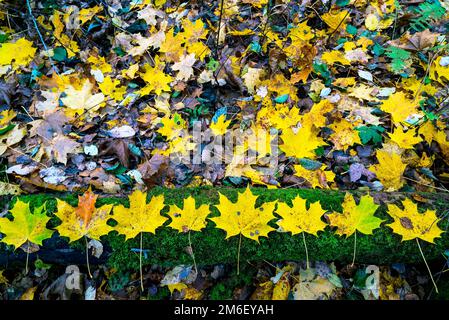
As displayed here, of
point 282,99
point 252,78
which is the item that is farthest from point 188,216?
point 252,78

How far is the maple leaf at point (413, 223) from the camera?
1.65 m

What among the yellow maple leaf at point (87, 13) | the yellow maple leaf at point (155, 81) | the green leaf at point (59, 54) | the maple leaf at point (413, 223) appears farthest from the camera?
the yellow maple leaf at point (87, 13)

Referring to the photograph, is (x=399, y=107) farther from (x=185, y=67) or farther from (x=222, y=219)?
(x=185, y=67)

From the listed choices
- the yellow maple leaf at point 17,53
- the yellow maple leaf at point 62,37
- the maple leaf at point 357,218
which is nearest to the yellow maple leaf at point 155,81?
the yellow maple leaf at point 62,37

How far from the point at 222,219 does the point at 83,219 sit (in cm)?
80

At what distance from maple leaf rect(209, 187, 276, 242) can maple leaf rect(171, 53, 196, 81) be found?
1477mm

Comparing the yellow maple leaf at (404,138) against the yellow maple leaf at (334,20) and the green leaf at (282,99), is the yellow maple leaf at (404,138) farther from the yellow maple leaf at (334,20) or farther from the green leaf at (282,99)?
the yellow maple leaf at (334,20)

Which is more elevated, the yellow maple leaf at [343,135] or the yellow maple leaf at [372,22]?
the yellow maple leaf at [372,22]

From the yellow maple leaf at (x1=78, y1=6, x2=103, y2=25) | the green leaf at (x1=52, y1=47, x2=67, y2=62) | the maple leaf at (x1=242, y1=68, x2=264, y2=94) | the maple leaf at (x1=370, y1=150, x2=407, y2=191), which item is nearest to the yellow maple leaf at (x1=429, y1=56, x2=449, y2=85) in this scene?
the maple leaf at (x1=370, y1=150, x2=407, y2=191)

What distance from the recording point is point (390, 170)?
2096mm

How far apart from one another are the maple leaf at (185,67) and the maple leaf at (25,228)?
163cm

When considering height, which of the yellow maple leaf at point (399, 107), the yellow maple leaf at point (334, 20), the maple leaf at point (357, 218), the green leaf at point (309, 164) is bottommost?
the green leaf at point (309, 164)

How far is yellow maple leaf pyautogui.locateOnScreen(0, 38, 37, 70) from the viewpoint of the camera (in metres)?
2.97

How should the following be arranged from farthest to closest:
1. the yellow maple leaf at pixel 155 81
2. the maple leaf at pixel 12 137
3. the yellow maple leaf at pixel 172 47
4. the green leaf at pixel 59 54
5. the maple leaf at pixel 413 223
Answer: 1. the green leaf at pixel 59 54
2. the yellow maple leaf at pixel 172 47
3. the yellow maple leaf at pixel 155 81
4. the maple leaf at pixel 12 137
5. the maple leaf at pixel 413 223
